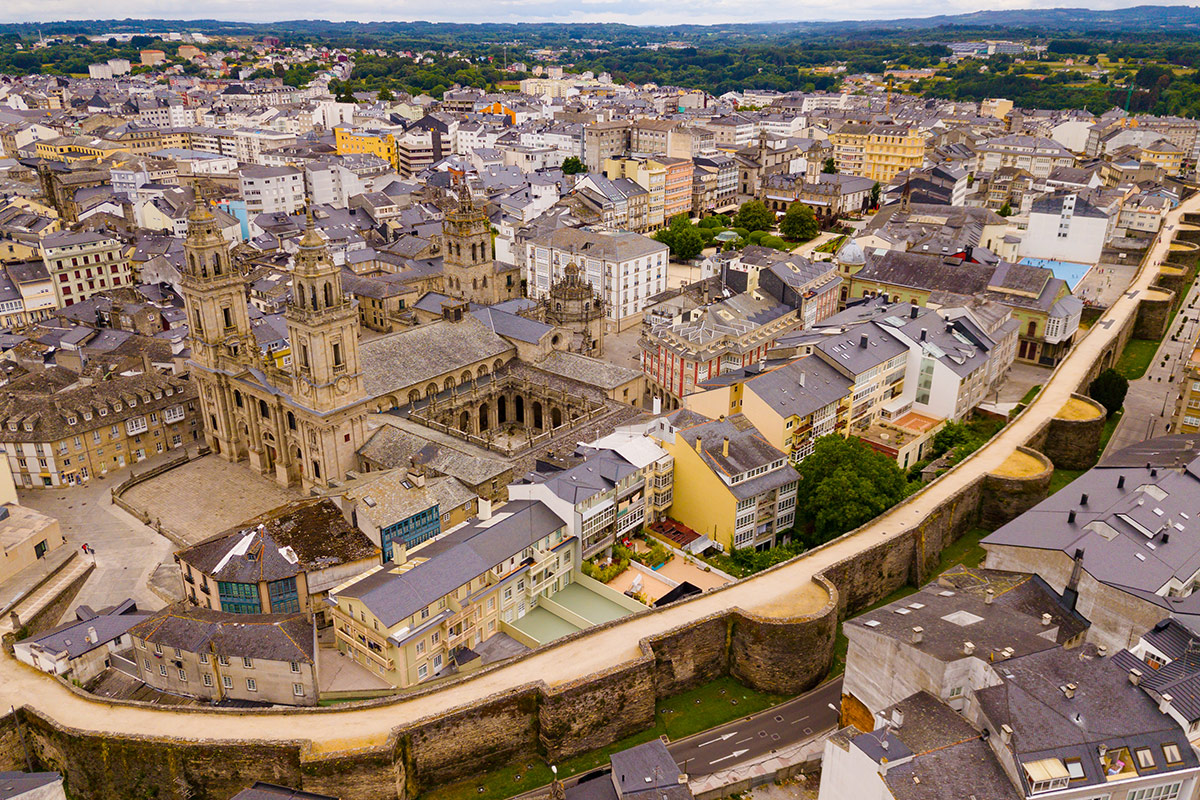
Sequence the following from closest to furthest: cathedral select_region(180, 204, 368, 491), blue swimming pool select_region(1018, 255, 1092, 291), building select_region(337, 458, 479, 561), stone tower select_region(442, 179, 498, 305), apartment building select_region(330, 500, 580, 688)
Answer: apartment building select_region(330, 500, 580, 688) → building select_region(337, 458, 479, 561) → cathedral select_region(180, 204, 368, 491) → stone tower select_region(442, 179, 498, 305) → blue swimming pool select_region(1018, 255, 1092, 291)

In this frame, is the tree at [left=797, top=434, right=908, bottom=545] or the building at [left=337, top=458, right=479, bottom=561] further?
the tree at [left=797, top=434, right=908, bottom=545]

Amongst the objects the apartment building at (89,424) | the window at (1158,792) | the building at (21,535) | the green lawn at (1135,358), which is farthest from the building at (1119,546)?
the apartment building at (89,424)

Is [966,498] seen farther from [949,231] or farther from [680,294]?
[949,231]

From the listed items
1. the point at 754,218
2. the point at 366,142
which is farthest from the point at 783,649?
the point at 366,142

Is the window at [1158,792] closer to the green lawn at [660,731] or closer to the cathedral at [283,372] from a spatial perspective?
the green lawn at [660,731]

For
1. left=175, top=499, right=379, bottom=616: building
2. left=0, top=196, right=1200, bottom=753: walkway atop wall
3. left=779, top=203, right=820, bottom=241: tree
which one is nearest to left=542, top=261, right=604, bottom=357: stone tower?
left=175, top=499, right=379, bottom=616: building

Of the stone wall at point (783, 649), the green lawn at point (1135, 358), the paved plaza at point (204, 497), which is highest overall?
the stone wall at point (783, 649)

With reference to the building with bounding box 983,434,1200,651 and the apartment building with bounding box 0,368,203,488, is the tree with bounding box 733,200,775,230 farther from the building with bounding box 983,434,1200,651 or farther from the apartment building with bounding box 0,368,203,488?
the apartment building with bounding box 0,368,203,488

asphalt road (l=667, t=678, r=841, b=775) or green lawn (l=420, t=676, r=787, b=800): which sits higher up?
asphalt road (l=667, t=678, r=841, b=775)
